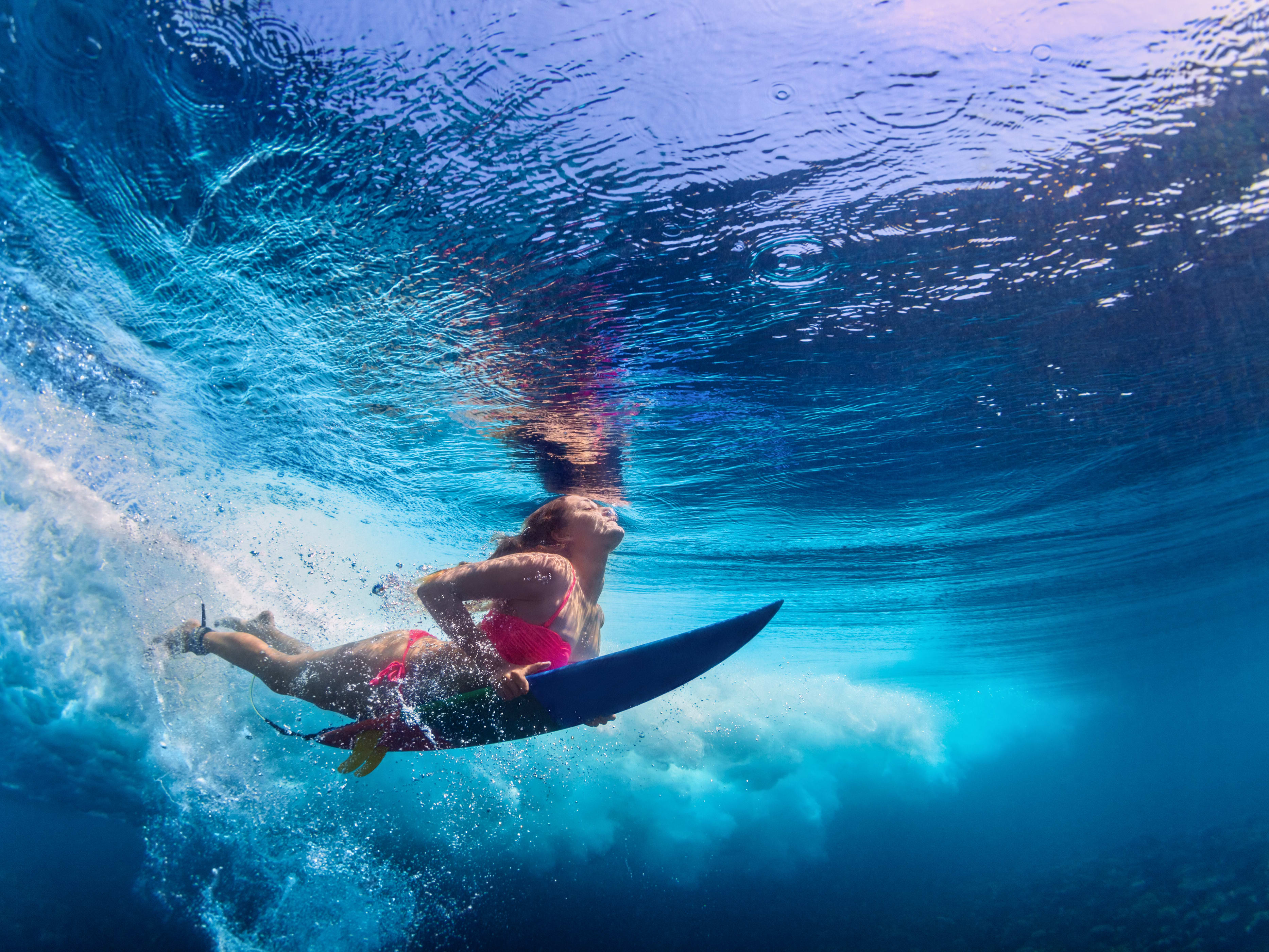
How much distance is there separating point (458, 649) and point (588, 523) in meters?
1.57

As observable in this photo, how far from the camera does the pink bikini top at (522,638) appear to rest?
421 centimetres

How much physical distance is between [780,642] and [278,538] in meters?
16.9

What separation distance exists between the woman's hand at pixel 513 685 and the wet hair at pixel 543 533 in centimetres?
146

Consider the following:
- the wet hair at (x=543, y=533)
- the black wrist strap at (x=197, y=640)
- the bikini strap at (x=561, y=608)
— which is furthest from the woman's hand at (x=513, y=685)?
the black wrist strap at (x=197, y=640)

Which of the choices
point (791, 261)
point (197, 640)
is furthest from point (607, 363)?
point (197, 640)

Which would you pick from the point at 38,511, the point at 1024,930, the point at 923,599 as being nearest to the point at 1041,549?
the point at 923,599

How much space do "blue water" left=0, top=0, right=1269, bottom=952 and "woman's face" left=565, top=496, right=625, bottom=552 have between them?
5.20 feet

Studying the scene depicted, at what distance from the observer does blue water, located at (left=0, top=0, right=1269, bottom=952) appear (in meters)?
3.04

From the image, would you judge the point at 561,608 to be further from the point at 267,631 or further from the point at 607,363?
the point at 267,631

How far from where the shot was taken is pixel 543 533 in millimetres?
5191

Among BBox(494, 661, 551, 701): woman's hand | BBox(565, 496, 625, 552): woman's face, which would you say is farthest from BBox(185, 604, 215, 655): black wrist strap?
BBox(565, 496, 625, 552): woman's face

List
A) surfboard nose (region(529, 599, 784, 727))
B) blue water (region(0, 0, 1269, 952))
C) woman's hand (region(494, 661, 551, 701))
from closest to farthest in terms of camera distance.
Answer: blue water (region(0, 0, 1269, 952))
woman's hand (region(494, 661, 551, 701))
surfboard nose (region(529, 599, 784, 727))

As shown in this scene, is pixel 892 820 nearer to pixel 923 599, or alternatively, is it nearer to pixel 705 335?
pixel 923 599

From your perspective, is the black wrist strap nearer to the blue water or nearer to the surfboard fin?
the surfboard fin
